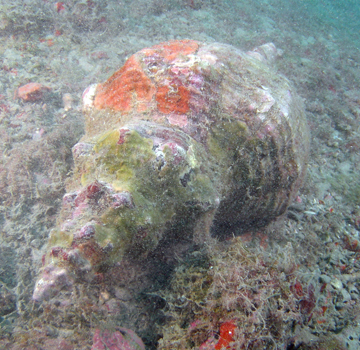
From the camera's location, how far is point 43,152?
3766 mm

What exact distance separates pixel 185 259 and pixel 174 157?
1.18 metres

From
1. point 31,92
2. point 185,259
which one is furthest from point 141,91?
point 31,92

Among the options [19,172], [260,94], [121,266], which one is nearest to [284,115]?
[260,94]

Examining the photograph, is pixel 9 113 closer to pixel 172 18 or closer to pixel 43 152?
pixel 43 152

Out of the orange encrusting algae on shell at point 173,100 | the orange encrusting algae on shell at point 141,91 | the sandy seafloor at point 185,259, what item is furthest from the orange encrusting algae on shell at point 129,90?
the sandy seafloor at point 185,259

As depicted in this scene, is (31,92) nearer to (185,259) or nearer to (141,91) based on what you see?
(141,91)

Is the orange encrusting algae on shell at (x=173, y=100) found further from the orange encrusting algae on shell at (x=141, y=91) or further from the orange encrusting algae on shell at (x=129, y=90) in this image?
the orange encrusting algae on shell at (x=129, y=90)

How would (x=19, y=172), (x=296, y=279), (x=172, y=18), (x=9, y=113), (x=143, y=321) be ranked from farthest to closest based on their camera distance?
(x=172, y=18) < (x=9, y=113) < (x=19, y=172) < (x=143, y=321) < (x=296, y=279)

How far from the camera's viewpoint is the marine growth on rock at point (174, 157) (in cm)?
185

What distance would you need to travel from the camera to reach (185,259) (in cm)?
254

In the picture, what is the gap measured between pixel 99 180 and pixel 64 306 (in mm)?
1450

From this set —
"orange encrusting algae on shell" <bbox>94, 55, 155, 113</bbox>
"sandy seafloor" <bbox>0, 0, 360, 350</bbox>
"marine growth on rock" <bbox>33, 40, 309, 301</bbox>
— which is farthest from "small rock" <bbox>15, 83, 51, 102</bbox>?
"orange encrusting algae on shell" <bbox>94, 55, 155, 113</bbox>

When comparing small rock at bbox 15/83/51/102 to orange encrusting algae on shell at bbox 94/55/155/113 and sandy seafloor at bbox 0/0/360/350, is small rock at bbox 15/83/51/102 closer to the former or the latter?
sandy seafloor at bbox 0/0/360/350

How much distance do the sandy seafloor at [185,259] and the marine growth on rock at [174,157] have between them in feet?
2.14
